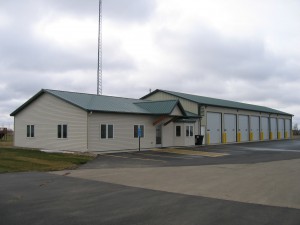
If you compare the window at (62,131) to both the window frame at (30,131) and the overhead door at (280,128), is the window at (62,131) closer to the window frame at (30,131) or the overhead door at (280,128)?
the window frame at (30,131)

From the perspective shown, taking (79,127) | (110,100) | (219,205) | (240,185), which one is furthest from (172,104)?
(219,205)

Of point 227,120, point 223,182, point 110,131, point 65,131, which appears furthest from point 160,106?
point 223,182

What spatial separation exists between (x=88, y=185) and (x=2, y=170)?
639 centimetres

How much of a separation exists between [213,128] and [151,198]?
3226 cm

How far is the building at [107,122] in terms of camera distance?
26.9 metres

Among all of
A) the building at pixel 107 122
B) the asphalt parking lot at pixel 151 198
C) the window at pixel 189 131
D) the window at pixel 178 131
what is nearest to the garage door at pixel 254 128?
the building at pixel 107 122

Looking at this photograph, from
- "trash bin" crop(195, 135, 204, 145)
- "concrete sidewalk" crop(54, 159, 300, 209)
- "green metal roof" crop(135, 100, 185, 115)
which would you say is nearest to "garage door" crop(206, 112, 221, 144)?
"trash bin" crop(195, 135, 204, 145)

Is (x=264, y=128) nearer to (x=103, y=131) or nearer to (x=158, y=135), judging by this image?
(x=158, y=135)

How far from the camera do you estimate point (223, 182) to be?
501 inches

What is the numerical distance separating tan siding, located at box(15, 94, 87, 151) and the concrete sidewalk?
11210 mm

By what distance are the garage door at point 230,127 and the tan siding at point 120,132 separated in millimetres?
14707

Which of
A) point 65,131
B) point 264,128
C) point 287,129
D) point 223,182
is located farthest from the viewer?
point 287,129

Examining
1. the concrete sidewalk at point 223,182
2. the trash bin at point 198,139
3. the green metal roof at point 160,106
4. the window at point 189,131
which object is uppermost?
the green metal roof at point 160,106

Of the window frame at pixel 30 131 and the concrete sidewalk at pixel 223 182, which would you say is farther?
the window frame at pixel 30 131
